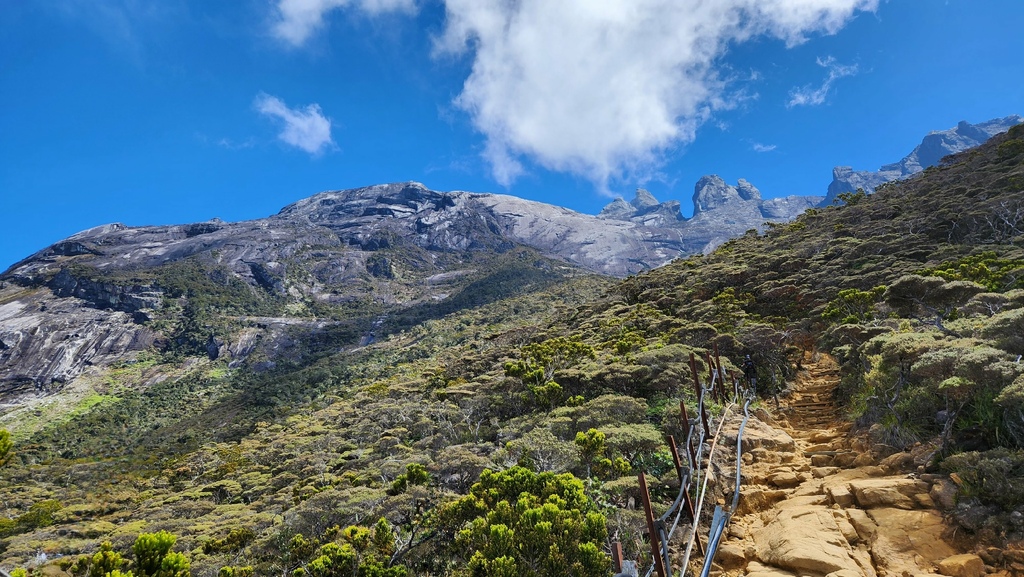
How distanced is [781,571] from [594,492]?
447 centimetres

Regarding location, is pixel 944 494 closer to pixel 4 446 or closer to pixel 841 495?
pixel 841 495

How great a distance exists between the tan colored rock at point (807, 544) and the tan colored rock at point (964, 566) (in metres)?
0.68

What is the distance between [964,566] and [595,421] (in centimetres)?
912

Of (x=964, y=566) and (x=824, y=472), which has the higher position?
(x=824, y=472)

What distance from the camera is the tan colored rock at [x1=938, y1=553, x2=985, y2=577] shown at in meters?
4.53

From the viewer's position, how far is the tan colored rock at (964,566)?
14.9 ft

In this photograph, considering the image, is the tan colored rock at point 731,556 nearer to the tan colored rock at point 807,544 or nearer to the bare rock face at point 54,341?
the tan colored rock at point 807,544

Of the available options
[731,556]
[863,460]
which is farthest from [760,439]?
[731,556]

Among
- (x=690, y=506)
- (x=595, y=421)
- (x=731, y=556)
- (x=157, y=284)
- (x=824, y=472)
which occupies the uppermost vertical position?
(x=157, y=284)

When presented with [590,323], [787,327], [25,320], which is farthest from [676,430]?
[25,320]

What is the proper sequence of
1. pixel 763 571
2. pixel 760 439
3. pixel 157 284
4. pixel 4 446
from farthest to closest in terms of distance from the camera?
1. pixel 157 284
2. pixel 760 439
3. pixel 763 571
4. pixel 4 446

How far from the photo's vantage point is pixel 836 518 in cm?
581

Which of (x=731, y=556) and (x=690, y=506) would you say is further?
(x=731, y=556)

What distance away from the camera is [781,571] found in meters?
5.23
